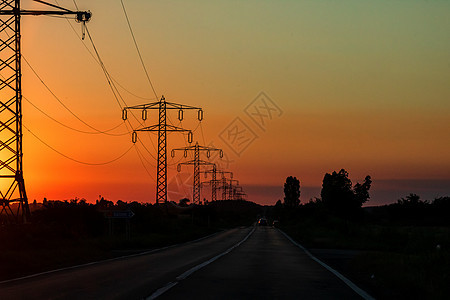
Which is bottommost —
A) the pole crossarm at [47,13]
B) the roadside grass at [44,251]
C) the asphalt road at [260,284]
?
the asphalt road at [260,284]

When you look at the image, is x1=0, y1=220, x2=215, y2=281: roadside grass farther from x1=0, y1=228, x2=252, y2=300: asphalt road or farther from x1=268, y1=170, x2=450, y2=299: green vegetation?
x1=268, y1=170, x2=450, y2=299: green vegetation

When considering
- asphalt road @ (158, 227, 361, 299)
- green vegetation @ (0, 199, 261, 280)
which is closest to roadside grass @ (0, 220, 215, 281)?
green vegetation @ (0, 199, 261, 280)

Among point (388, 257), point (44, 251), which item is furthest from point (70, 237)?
point (388, 257)

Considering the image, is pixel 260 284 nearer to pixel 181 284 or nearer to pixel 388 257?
pixel 181 284

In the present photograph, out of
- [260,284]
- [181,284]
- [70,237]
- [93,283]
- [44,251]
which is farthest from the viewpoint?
[70,237]

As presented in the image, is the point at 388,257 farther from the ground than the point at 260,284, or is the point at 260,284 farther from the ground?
the point at 388,257

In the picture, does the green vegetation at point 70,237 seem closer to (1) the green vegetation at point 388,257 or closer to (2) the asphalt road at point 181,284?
(2) the asphalt road at point 181,284

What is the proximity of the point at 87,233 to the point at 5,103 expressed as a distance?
1761 centimetres

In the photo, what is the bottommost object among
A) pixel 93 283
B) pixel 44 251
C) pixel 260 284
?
pixel 260 284

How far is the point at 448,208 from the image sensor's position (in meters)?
139

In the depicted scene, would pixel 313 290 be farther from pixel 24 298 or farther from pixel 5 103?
pixel 5 103

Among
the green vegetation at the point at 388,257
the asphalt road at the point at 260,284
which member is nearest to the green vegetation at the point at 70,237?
the asphalt road at the point at 260,284

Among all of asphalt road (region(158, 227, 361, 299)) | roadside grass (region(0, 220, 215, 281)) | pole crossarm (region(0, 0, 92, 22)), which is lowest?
asphalt road (region(158, 227, 361, 299))

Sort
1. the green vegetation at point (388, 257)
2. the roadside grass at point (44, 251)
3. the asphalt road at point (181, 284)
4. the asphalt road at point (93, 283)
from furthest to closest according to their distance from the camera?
the roadside grass at point (44, 251) → the green vegetation at point (388, 257) → the asphalt road at point (181, 284) → the asphalt road at point (93, 283)
